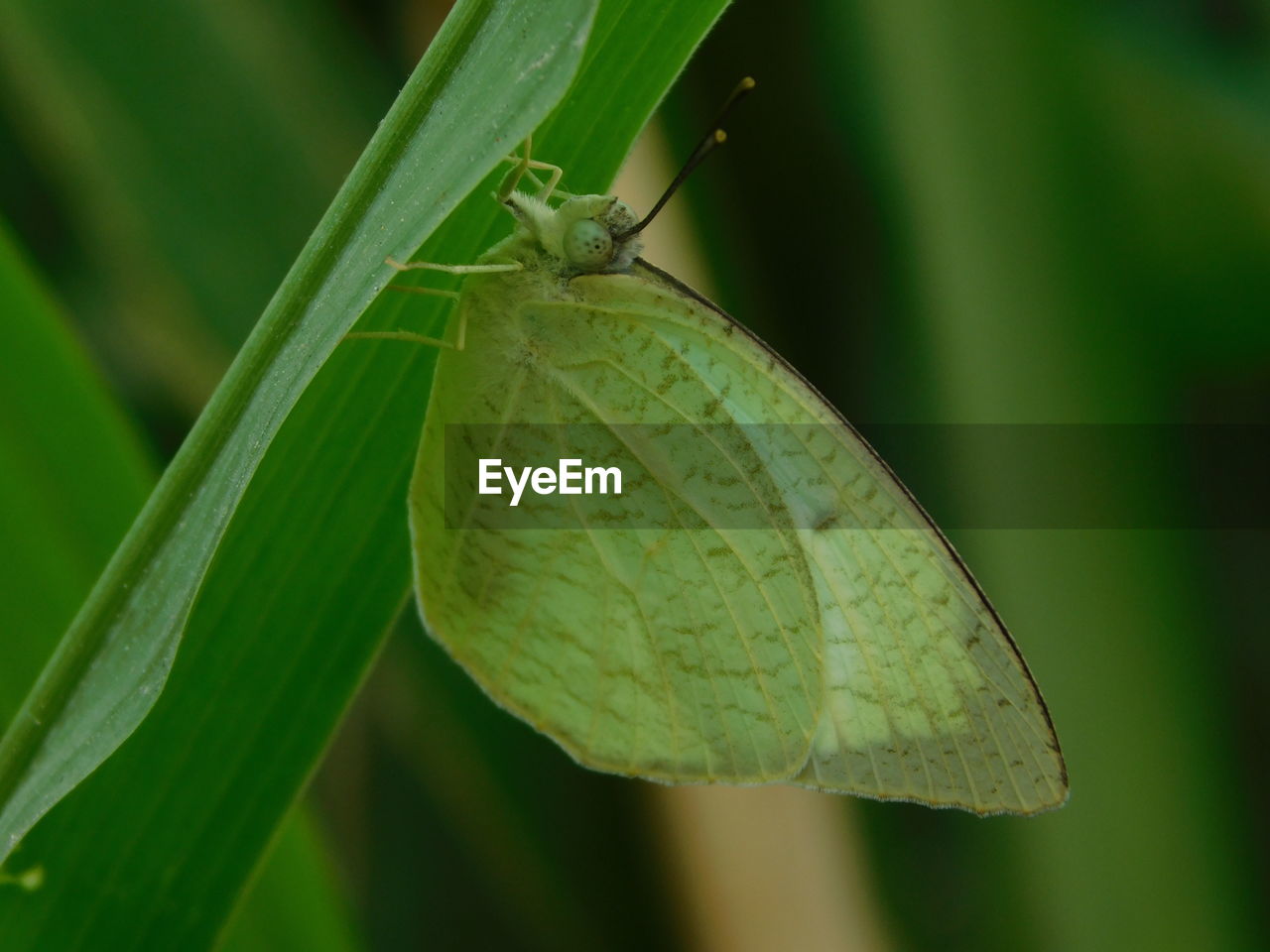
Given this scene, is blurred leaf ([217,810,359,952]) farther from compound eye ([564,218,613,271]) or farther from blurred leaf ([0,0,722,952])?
compound eye ([564,218,613,271])

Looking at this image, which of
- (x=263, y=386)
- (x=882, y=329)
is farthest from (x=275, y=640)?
(x=882, y=329)

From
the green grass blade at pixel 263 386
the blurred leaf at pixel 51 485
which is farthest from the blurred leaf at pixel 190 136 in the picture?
the green grass blade at pixel 263 386

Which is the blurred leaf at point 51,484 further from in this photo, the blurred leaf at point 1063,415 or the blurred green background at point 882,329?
the blurred leaf at point 1063,415

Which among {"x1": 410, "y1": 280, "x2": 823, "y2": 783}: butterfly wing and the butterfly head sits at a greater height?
the butterfly head

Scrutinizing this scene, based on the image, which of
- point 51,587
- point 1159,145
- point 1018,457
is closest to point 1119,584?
point 1018,457

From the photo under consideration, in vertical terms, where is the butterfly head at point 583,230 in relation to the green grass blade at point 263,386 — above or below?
above

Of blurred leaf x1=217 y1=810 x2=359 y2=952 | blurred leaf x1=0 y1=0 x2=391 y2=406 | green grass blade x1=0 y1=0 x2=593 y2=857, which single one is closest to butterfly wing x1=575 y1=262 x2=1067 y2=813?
green grass blade x1=0 y1=0 x2=593 y2=857
